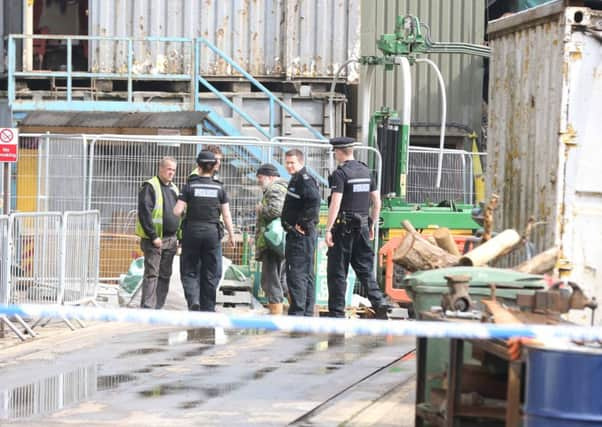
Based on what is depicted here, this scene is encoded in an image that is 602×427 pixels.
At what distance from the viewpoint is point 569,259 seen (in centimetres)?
900

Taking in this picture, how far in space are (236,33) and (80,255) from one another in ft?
33.0

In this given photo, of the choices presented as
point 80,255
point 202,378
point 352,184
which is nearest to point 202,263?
point 80,255

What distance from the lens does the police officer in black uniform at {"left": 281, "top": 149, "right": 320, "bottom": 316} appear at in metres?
13.3

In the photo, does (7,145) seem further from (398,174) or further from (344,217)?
(398,174)

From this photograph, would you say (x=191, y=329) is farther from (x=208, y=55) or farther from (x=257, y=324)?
(x=208, y=55)

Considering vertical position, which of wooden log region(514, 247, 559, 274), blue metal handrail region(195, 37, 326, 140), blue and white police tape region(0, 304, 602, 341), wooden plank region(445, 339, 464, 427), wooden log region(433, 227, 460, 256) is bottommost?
wooden plank region(445, 339, 464, 427)

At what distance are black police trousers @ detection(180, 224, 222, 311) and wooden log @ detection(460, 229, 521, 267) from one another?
579cm

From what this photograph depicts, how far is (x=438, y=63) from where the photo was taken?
24.6m

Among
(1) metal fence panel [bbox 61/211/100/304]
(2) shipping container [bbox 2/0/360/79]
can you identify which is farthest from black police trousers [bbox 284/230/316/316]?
(2) shipping container [bbox 2/0/360/79]

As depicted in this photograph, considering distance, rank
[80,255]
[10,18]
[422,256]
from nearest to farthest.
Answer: [422,256], [80,255], [10,18]

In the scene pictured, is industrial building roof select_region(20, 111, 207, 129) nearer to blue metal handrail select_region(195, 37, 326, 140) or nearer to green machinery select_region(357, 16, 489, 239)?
blue metal handrail select_region(195, 37, 326, 140)

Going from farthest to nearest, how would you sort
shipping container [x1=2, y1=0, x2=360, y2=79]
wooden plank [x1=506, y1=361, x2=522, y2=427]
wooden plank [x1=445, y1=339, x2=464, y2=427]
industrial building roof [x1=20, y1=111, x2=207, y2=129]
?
shipping container [x1=2, y1=0, x2=360, y2=79] → industrial building roof [x1=20, y1=111, x2=207, y2=129] → wooden plank [x1=445, y1=339, x2=464, y2=427] → wooden plank [x1=506, y1=361, x2=522, y2=427]

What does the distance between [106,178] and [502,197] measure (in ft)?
23.2

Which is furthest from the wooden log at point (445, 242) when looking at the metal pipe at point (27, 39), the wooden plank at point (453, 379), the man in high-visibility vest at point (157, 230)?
the metal pipe at point (27, 39)
